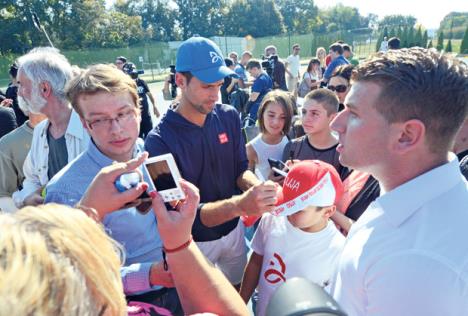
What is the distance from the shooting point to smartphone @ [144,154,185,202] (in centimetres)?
132

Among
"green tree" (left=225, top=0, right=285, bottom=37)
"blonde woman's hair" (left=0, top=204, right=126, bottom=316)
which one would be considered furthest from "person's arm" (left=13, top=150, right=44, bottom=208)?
"green tree" (left=225, top=0, right=285, bottom=37)

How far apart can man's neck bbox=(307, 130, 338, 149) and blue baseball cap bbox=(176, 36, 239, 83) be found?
0.85m

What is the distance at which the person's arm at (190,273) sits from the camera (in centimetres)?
113

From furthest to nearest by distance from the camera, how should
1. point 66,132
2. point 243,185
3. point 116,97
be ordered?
1. point 243,185
2. point 66,132
3. point 116,97

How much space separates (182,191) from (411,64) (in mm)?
898

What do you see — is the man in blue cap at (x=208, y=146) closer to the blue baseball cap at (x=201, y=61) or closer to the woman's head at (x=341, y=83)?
the blue baseball cap at (x=201, y=61)

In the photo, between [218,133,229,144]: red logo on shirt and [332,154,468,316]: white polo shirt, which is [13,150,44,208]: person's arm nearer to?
[218,133,229,144]: red logo on shirt

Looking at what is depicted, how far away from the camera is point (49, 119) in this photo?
2475 millimetres

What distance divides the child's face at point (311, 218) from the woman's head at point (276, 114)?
1616mm

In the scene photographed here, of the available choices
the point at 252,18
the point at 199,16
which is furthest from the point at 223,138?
the point at 252,18

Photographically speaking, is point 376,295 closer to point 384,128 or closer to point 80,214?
point 384,128

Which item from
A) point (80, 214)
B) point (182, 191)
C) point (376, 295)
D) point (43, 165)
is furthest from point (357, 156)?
point (43, 165)

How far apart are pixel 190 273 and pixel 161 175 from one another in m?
0.42

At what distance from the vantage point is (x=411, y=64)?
1287mm
